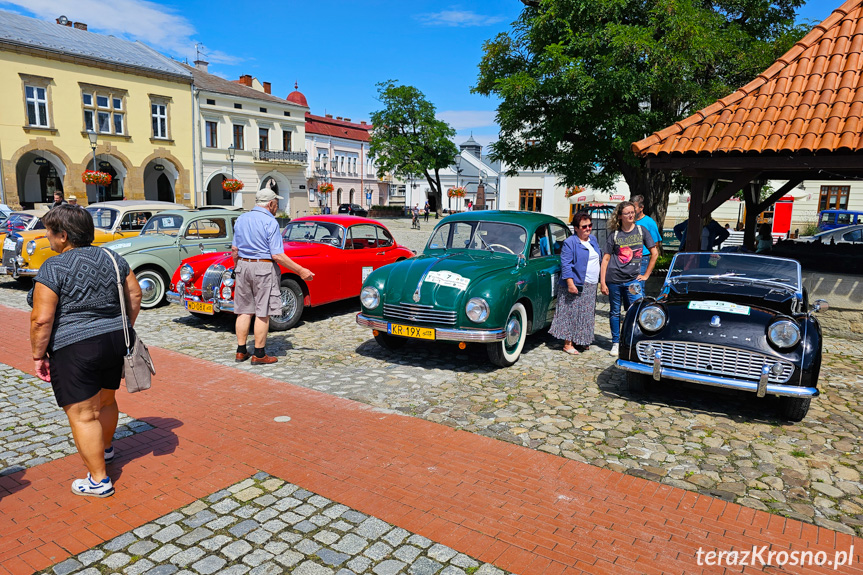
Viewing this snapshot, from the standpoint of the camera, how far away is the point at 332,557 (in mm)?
3090

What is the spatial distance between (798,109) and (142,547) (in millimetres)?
9202

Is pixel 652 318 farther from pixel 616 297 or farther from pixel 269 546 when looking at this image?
pixel 269 546

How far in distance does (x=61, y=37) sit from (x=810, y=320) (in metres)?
39.2

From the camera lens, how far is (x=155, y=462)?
4.14 meters

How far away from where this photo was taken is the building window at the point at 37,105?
1192 inches

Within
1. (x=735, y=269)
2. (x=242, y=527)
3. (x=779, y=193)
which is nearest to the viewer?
(x=242, y=527)

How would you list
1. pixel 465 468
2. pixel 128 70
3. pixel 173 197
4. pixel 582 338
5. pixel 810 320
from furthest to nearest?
pixel 173 197 < pixel 128 70 < pixel 582 338 < pixel 810 320 < pixel 465 468

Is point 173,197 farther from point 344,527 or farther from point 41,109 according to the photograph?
point 344,527

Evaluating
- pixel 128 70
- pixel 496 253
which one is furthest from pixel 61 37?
pixel 496 253

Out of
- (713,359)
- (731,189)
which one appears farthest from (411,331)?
(731,189)

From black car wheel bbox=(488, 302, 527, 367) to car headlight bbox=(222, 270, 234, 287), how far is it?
12.6ft

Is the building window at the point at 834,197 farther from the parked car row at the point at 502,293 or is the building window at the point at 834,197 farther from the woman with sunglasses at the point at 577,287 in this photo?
the woman with sunglasses at the point at 577,287

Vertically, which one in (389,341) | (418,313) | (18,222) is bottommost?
(389,341)

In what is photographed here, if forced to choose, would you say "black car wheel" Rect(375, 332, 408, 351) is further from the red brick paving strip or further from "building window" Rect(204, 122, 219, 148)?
"building window" Rect(204, 122, 219, 148)
